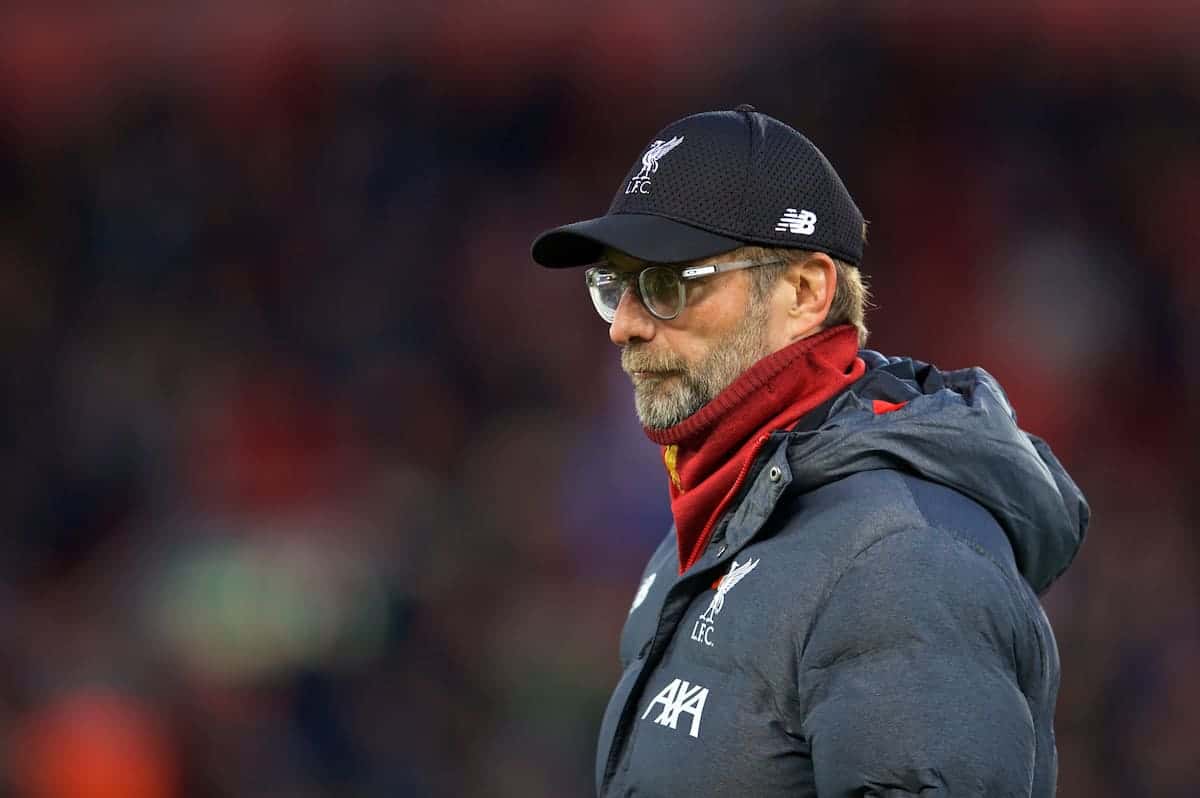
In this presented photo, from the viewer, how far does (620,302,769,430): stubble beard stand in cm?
187

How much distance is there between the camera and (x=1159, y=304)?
19.3 ft

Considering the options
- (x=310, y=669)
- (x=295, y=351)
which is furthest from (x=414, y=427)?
(x=310, y=669)

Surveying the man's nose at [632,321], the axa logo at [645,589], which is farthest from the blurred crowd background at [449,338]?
the man's nose at [632,321]

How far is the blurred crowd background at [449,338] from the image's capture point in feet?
17.3

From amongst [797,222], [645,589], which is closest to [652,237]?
[797,222]

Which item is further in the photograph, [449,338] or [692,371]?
[449,338]

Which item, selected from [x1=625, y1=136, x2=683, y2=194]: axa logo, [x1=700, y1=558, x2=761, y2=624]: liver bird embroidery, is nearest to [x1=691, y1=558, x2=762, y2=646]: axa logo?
[x1=700, y1=558, x2=761, y2=624]: liver bird embroidery

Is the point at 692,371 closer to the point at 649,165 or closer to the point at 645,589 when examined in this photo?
the point at 649,165

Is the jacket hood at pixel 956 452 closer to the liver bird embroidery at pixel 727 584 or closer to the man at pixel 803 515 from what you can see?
the man at pixel 803 515

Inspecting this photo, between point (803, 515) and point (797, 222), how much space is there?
381 mm

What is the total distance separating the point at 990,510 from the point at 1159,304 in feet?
14.8

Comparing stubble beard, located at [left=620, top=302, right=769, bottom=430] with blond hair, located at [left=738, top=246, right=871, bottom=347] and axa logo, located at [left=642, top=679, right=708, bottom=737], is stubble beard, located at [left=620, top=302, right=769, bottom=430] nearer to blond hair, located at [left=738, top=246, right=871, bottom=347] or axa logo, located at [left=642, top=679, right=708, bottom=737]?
blond hair, located at [left=738, top=246, right=871, bottom=347]

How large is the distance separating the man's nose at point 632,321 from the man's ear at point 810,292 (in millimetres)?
184

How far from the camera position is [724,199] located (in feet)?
6.01
